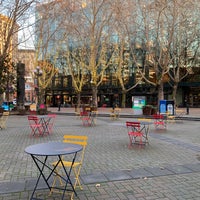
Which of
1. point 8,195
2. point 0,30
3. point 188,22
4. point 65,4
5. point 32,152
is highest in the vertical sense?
point 65,4

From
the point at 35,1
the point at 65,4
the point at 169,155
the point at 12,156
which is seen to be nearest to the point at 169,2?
the point at 65,4

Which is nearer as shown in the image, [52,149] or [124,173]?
[52,149]

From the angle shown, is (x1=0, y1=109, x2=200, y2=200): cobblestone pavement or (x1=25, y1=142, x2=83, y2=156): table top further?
(x1=0, y1=109, x2=200, y2=200): cobblestone pavement

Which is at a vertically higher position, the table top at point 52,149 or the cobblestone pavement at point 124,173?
the table top at point 52,149

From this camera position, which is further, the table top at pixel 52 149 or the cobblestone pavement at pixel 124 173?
the cobblestone pavement at pixel 124 173

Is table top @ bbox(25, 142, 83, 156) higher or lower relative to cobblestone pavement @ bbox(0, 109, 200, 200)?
higher

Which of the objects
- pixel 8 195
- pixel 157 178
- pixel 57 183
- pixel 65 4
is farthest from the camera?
pixel 65 4

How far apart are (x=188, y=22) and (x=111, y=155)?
21.6 m

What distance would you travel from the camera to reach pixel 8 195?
13.7 feet

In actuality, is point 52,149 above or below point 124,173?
above

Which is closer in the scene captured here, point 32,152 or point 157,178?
point 32,152

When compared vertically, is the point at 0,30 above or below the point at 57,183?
above

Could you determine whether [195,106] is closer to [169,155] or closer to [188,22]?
[188,22]

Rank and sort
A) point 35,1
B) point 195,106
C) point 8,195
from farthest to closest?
point 195,106, point 35,1, point 8,195
